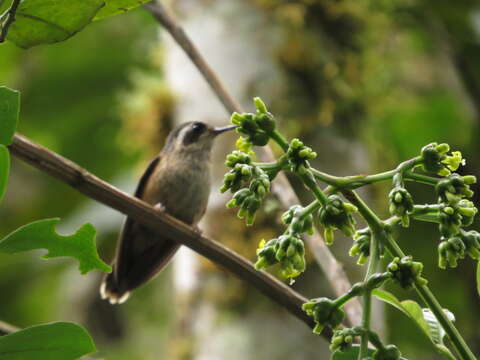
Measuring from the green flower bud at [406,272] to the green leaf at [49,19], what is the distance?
1.71 ft

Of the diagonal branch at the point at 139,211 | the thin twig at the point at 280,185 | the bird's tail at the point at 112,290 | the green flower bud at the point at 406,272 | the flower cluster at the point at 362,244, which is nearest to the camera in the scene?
the green flower bud at the point at 406,272

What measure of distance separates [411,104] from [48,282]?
253 centimetres

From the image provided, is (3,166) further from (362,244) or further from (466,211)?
(466,211)

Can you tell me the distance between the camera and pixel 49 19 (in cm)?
110

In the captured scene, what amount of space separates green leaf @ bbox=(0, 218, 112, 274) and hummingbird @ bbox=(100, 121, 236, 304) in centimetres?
210

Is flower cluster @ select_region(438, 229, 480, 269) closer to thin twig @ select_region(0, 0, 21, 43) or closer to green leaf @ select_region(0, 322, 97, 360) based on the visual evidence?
green leaf @ select_region(0, 322, 97, 360)

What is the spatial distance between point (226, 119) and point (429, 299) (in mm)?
2612

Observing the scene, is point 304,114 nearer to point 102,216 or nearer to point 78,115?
point 102,216

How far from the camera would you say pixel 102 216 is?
4.74m

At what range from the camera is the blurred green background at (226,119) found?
3.20 m

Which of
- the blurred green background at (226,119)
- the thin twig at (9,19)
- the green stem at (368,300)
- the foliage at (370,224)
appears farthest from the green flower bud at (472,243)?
the blurred green background at (226,119)

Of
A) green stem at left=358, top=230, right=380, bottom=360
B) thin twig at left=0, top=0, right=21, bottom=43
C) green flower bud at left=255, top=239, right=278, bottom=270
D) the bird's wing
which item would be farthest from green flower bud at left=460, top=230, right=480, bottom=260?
the bird's wing

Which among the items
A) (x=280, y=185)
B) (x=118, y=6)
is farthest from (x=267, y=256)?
(x=280, y=185)

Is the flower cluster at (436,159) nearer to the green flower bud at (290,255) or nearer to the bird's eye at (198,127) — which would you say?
the green flower bud at (290,255)
